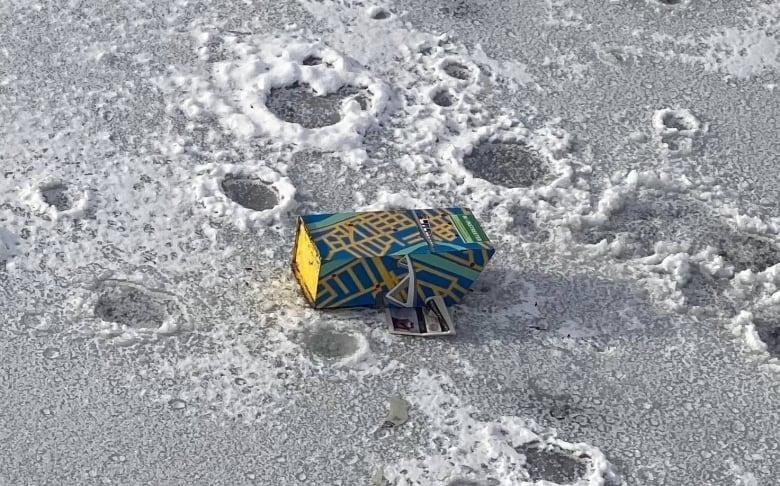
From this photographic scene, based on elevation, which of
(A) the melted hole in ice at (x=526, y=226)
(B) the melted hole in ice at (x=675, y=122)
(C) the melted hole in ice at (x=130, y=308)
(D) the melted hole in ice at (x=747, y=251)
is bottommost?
(C) the melted hole in ice at (x=130, y=308)

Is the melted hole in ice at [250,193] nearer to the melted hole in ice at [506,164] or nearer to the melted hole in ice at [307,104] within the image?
the melted hole in ice at [307,104]

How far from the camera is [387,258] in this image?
9.13 feet

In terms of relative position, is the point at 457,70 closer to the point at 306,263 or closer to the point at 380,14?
the point at 380,14

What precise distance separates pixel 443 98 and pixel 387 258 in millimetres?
1043

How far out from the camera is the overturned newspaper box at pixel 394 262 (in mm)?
2789

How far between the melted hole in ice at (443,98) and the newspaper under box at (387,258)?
0.80 metres

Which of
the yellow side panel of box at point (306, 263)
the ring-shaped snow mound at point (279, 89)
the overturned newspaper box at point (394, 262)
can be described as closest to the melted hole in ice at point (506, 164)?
the ring-shaped snow mound at point (279, 89)

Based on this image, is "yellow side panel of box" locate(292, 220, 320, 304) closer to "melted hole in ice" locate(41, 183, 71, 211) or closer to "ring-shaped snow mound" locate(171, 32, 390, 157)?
"ring-shaped snow mound" locate(171, 32, 390, 157)

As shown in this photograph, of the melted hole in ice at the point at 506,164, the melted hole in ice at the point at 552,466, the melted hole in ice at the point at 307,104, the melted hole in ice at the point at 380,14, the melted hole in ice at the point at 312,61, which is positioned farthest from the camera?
the melted hole in ice at the point at 380,14

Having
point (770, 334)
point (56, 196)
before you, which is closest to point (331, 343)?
point (56, 196)

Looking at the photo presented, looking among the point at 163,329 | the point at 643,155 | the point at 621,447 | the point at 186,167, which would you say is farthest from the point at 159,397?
the point at 643,155

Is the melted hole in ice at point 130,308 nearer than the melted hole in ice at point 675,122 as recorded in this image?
Yes

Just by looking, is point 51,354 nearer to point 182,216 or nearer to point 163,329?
point 163,329

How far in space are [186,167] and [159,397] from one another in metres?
0.88
